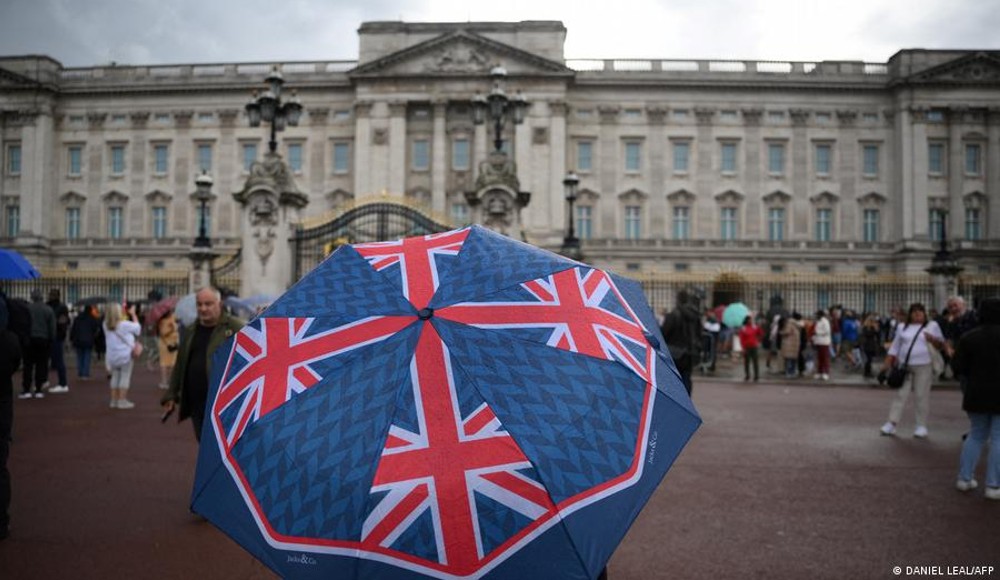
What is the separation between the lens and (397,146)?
43.2m

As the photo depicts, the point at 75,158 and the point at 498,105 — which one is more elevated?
the point at 75,158

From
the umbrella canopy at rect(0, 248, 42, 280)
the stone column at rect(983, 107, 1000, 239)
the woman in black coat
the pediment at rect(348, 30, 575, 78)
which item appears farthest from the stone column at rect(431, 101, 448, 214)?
the woman in black coat

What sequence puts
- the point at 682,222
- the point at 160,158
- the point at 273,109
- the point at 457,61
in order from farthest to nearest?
the point at 160,158 < the point at 682,222 < the point at 457,61 < the point at 273,109

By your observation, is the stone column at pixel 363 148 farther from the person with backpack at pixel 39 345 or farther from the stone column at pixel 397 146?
the person with backpack at pixel 39 345

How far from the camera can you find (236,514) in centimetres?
204

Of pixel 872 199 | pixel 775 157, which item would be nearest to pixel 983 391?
pixel 775 157

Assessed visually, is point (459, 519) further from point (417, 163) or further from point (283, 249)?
point (417, 163)

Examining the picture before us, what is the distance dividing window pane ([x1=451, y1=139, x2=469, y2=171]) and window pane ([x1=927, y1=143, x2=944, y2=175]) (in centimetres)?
2970

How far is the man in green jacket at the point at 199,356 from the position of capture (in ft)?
18.3

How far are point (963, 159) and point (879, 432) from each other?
44.1 meters

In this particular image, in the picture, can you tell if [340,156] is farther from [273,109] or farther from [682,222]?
[273,109]

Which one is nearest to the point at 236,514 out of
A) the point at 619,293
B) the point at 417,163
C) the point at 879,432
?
the point at 619,293

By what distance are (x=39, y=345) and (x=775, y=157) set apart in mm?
43665

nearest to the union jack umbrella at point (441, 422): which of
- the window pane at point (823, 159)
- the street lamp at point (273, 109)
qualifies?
the street lamp at point (273, 109)
